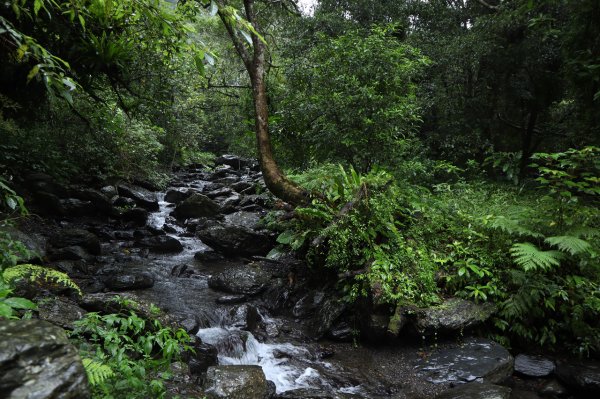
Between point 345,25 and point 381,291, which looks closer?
point 381,291

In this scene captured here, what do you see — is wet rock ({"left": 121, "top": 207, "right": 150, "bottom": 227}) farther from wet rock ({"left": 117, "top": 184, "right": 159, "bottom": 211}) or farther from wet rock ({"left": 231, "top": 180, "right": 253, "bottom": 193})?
wet rock ({"left": 231, "top": 180, "right": 253, "bottom": 193})

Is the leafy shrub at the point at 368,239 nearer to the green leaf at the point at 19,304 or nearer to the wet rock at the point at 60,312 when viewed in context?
the wet rock at the point at 60,312

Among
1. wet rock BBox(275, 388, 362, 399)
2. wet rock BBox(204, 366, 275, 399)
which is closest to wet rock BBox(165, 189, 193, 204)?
wet rock BBox(204, 366, 275, 399)

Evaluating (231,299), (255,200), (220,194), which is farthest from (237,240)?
(220,194)

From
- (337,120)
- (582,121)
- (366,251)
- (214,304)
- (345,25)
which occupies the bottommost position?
(214,304)

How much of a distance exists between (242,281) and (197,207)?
19.4 feet

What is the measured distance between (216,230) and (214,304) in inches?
121

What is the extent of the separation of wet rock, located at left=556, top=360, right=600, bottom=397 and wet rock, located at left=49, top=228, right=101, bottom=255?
31.2 ft

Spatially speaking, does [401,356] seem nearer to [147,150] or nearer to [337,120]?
[337,120]

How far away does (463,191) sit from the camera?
9.02 m

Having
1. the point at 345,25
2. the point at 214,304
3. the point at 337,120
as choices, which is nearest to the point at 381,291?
the point at 214,304

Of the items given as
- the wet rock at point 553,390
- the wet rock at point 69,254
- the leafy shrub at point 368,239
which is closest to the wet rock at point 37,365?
the leafy shrub at point 368,239

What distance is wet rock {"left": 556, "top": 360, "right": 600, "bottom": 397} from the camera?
4.73 metres

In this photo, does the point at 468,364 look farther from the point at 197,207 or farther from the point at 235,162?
the point at 235,162
